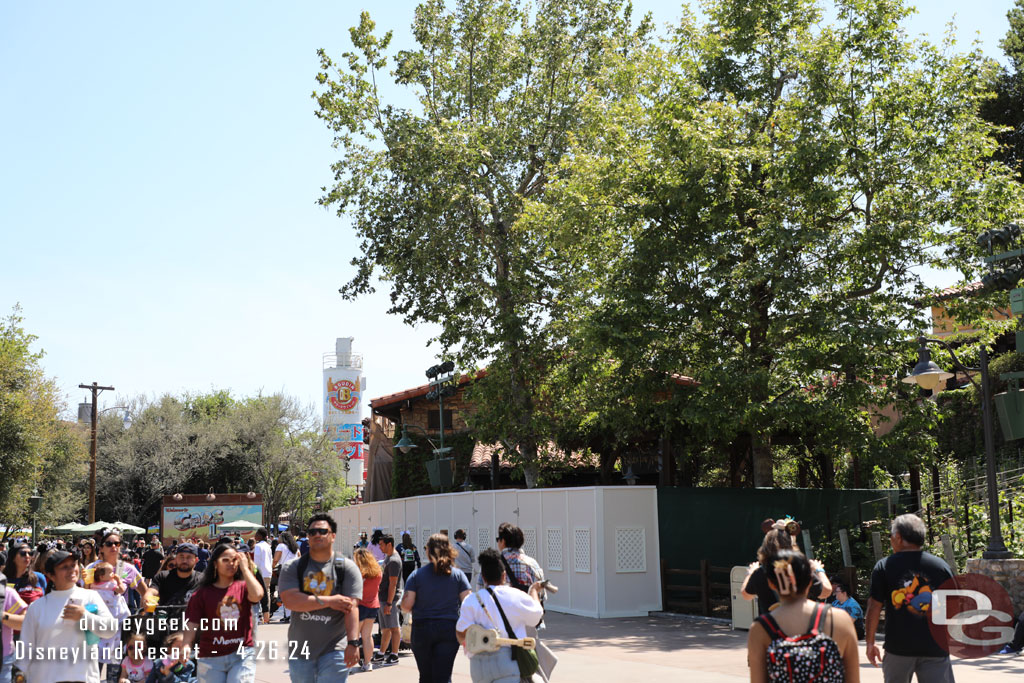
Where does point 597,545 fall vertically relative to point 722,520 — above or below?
below

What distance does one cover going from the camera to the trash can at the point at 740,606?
16.5 meters

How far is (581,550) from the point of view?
20500 mm

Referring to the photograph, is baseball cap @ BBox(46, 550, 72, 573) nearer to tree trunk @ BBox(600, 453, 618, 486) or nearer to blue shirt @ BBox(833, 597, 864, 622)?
blue shirt @ BBox(833, 597, 864, 622)

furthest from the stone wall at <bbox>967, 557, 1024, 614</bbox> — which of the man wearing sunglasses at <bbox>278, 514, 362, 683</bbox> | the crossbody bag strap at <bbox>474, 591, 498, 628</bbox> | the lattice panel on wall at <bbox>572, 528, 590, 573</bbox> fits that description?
the man wearing sunglasses at <bbox>278, 514, 362, 683</bbox>

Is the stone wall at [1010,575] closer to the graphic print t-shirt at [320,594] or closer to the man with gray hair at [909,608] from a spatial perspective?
the man with gray hair at [909,608]

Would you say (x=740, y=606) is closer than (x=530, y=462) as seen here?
Yes

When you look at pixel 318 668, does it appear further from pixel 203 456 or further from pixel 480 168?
pixel 203 456

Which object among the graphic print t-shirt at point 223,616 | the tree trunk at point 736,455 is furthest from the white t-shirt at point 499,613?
the tree trunk at point 736,455

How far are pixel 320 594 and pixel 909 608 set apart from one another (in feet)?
13.6

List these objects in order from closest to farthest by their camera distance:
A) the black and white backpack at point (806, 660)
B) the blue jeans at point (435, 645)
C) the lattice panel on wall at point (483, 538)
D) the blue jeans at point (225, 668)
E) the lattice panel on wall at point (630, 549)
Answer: the black and white backpack at point (806, 660) → the blue jeans at point (225, 668) → the blue jeans at point (435, 645) → the lattice panel on wall at point (630, 549) → the lattice panel on wall at point (483, 538)

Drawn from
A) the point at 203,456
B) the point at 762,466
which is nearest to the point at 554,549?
the point at 762,466

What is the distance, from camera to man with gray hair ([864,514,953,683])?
22.3 feet

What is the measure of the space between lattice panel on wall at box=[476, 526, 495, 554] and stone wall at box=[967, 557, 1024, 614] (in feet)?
37.1

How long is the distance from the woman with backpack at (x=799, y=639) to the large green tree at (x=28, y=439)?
44910mm
